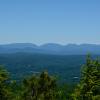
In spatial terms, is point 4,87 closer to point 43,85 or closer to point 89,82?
point 43,85

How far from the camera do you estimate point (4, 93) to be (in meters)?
45.6

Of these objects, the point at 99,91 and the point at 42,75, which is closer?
the point at 99,91

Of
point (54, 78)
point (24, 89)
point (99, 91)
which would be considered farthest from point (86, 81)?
point (24, 89)

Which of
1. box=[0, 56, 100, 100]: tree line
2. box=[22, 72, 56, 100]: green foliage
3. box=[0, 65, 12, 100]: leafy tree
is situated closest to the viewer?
box=[0, 56, 100, 100]: tree line

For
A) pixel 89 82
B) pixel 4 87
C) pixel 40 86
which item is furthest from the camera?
pixel 40 86

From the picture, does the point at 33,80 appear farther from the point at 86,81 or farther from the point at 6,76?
the point at 86,81

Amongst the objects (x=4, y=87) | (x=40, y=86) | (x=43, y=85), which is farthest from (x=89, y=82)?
(x=4, y=87)

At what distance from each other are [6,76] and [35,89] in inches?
173

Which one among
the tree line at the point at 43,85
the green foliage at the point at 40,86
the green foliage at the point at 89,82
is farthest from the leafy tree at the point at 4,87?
the green foliage at the point at 89,82

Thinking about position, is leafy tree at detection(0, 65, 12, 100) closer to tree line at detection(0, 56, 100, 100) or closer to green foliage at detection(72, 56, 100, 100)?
tree line at detection(0, 56, 100, 100)

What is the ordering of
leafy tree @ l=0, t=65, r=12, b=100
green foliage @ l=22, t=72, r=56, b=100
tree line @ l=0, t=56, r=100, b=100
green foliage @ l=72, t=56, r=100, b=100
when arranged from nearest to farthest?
green foliage @ l=72, t=56, r=100, b=100
tree line @ l=0, t=56, r=100, b=100
leafy tree @ l=0, t=65, r=12, b=100
green foliage @ l=22, t=72, r=56, b=100

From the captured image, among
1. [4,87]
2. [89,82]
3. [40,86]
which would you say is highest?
[89,82]

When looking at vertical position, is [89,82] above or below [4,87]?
above

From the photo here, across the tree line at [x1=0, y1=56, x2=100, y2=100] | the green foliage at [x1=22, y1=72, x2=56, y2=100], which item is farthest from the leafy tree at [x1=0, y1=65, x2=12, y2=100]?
the green foliage at [x1=22, y1=72, x2=56, y2=100]
